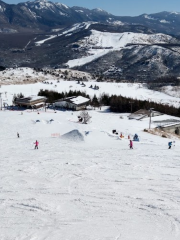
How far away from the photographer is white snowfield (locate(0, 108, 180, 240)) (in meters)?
11.7

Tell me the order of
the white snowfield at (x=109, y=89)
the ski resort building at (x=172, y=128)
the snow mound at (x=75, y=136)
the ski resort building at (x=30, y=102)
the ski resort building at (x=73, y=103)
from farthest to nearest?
the white snowfield at (x=109, y=89) → the ski resort building at (x=30, y=102) → the ski resort building at (x=73, y=103) → the ski resort building at (x=172, y=128) → the snow mound at (x=75, y=136)

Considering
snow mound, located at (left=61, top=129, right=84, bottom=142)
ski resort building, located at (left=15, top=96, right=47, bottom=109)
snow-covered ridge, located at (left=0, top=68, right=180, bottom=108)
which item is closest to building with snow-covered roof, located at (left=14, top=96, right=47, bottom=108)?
ski resort building, located at (left=15, top=96, right=47, bottom=109)

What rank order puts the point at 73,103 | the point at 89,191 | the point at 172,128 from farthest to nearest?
the point at 73,103, the point at 172,128, the point at 89,191

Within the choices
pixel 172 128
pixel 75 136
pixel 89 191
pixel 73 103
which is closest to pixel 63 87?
pixel 73 103

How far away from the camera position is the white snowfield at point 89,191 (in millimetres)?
11719

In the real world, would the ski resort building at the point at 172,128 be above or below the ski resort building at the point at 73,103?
below

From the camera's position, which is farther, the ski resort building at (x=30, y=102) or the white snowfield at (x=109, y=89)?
the white snowfield at (x=109, y=89)

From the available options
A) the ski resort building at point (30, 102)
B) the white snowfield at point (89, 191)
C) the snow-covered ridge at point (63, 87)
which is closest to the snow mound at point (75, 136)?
the white snowfield at point (89, 191)

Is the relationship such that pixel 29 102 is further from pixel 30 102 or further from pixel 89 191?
pixel 89 191

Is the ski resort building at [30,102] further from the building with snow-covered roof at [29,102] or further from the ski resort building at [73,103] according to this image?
the ski resort building at [73,103]

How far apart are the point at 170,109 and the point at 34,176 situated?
48869 millimetres

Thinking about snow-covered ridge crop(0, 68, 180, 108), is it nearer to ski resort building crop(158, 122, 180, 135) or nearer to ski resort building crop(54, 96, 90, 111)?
ski resort building crop(54, 96, 90, 111)

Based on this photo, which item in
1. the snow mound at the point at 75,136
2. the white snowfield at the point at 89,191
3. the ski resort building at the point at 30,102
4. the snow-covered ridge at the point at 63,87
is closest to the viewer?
the white snowfield at the point at 89,191

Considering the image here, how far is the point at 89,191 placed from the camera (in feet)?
51.7
